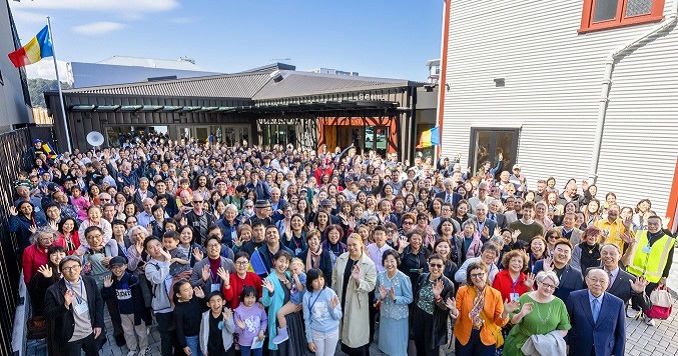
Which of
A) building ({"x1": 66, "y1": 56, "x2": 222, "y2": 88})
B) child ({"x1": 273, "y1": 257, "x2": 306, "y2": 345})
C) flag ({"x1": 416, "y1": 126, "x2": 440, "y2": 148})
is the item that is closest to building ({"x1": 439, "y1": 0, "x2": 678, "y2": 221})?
flag ({"x1": 416, "y1": 126, "x2": 440, "y2": 148})

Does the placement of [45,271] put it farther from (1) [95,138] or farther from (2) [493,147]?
(1) [95,138]

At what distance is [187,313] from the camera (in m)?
3.58

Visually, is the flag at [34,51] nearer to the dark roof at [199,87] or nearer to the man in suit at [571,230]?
the dark roof at [199,87]

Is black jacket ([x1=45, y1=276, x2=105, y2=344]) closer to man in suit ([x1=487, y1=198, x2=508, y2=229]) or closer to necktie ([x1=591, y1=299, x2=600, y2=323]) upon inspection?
necktie ([x1=591, y1=299, x2=600, y2=323])

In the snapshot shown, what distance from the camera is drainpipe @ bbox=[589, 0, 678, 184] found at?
737 cm

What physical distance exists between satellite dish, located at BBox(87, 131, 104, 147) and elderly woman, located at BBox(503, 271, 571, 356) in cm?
1947

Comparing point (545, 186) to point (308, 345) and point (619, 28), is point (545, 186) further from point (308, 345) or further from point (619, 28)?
point (308, 345)

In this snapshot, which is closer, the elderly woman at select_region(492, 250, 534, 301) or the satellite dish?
the elderly woman at select_region(492, 250, 534, 301)

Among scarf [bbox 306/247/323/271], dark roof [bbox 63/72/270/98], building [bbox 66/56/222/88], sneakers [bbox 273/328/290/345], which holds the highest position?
building [bbox 66/56/222/88]

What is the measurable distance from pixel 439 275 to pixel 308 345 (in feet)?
5.34

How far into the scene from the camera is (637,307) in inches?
205

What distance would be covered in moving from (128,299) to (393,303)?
316 centimetres

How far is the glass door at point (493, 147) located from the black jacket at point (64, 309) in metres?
10.6

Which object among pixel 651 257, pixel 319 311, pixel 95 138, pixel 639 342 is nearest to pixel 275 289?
pixel 319 311
